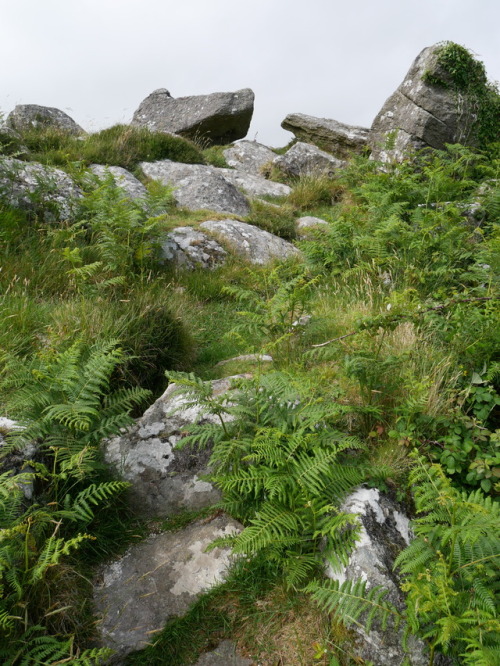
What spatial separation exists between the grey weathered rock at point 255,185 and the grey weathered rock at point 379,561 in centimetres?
1037

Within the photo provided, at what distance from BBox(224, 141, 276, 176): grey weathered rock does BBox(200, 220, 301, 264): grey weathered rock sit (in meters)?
6.29

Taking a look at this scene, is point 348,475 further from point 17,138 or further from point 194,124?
point 194,124

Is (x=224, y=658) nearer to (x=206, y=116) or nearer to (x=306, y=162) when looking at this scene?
(x=306, y=162)

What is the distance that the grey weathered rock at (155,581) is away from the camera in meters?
2.54

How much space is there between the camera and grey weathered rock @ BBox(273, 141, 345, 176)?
44.2 feet

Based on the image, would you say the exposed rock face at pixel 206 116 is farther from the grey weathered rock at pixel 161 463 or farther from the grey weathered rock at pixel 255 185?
the grey weathered rock at pixel 161 463

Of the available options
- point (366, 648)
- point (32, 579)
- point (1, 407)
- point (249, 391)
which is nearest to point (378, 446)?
point (249, 391)

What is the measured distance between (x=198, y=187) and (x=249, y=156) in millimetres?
5673

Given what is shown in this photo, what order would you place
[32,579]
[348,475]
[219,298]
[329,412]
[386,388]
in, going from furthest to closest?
[219,298], [386,388], [329,412], [348,475], [32,579]

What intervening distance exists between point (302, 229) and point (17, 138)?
20.1 feet

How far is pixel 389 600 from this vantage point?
95.1 inches

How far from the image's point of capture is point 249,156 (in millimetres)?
15570

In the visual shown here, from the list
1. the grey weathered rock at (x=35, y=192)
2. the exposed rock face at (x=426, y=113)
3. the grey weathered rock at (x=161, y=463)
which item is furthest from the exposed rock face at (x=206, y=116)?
the grey weathered rock at (x=161, y=463)

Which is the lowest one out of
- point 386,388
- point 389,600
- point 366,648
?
point 366,648
